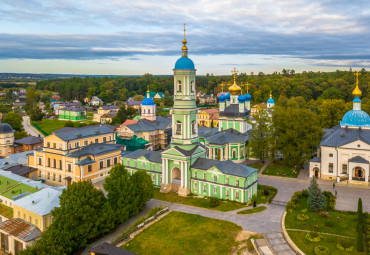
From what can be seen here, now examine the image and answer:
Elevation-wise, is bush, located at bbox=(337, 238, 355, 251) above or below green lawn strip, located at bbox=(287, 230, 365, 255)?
above

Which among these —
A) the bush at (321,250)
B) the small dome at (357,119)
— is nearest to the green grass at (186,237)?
the bush at (321,250)

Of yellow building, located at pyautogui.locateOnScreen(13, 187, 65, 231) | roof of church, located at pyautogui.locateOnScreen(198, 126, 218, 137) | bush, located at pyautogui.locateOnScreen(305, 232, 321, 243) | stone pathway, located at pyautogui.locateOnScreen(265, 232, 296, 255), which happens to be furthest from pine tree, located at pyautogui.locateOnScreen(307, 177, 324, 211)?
roof of church, located at pyautogui.locateOnScreen(198, 126, 218, 137)

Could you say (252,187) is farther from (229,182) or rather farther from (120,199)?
(120,199)

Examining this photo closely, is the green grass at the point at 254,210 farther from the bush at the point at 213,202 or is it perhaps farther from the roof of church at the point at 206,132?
the roof of church at the point at 206,132

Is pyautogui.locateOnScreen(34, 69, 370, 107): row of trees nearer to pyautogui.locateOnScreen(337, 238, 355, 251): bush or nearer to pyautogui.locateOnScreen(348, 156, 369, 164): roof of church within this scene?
pyautogui.locateOnScreen(348, 156, 369, 164): roof of church

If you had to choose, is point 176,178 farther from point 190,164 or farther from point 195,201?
point 195,201

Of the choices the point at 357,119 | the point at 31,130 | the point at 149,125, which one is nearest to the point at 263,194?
the point at 357,119
